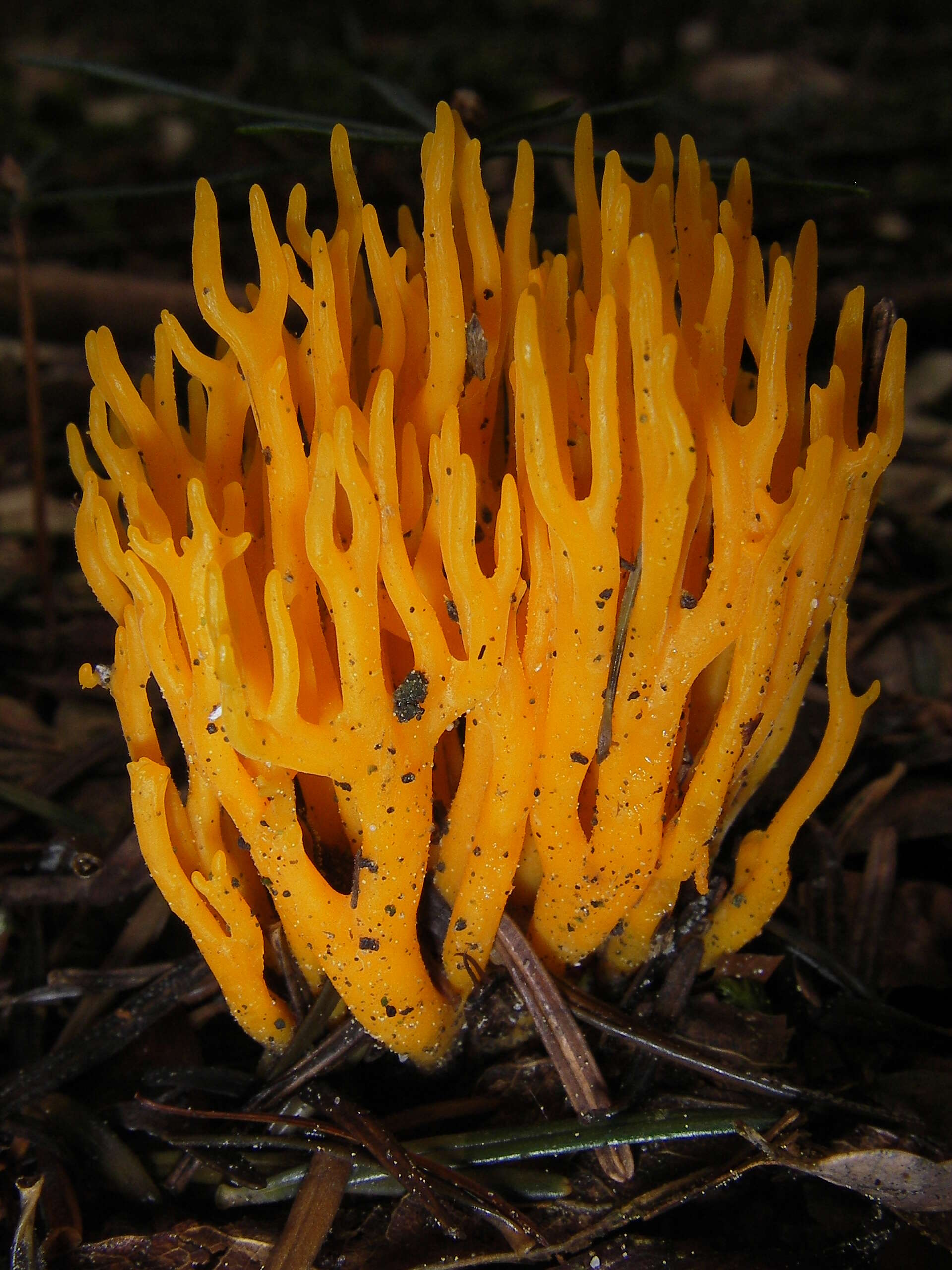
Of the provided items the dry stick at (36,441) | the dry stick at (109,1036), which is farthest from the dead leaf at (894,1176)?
the dry stick at (36,441)

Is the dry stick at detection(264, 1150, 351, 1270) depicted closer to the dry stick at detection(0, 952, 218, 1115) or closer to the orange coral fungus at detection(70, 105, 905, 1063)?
the orange coral fungus at detection(70, 105, 905, 1063)

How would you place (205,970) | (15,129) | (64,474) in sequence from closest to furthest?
(205,970), (64,474), (15,129)

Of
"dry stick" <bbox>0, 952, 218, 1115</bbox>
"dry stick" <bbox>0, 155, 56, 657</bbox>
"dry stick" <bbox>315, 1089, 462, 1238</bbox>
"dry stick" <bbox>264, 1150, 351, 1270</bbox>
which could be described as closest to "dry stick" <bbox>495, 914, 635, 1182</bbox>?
"dry stick" <bbox>315, 1089, 462, 1238</bbox>

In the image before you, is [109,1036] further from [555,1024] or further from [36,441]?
[36,441]

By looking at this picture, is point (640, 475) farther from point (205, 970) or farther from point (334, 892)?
point (205, 970)

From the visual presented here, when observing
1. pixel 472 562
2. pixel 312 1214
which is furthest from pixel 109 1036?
pixel 472 562

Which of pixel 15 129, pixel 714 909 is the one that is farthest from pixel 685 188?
pixel 15 129
